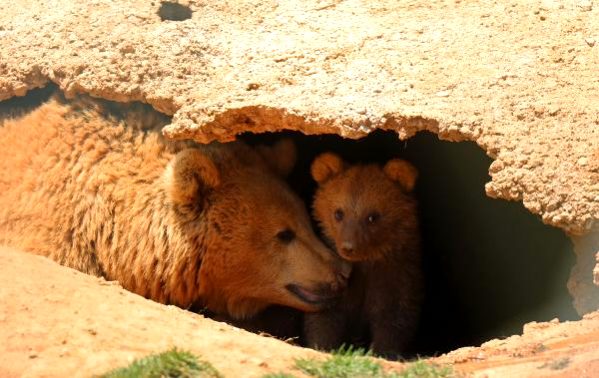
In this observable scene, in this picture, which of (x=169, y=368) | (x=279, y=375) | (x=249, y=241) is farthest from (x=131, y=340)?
(x=249, y=241)

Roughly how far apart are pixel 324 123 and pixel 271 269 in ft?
4.36

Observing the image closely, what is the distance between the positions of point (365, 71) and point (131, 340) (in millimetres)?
2761

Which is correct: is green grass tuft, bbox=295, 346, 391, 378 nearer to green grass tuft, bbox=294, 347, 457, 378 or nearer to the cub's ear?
green grass tuft, bbox=294, 347, 457, 378

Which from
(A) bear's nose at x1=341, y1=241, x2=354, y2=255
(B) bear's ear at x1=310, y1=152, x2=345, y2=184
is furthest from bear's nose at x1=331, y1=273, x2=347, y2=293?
(B) bear's ear at x1=310, y1=152, x2=345, y2=184

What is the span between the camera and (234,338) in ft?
19.0

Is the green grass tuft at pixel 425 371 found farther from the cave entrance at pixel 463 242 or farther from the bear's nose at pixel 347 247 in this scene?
the cave entrance at pixel 463 242

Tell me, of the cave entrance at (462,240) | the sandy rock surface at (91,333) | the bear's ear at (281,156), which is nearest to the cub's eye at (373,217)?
the bear's ear at (281,156)

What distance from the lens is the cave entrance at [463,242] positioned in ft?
28.1

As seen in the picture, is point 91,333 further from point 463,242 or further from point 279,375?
point 463,242

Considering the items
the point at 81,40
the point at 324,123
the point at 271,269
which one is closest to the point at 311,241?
the point at 271,269

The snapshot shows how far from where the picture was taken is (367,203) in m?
7.77

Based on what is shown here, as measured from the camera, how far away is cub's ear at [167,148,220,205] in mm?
7199

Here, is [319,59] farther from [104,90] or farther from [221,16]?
[104,90]

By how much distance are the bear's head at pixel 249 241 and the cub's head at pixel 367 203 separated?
0.95 ft
